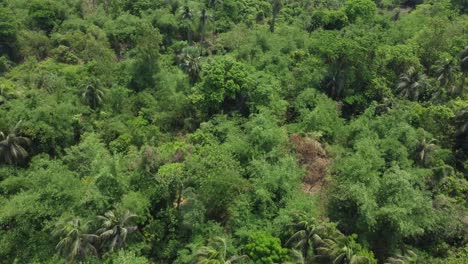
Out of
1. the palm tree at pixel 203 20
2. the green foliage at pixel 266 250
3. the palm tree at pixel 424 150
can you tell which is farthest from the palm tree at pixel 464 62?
the palm tree at pixel 203 20

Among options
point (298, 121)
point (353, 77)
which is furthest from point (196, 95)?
point (353, 77)

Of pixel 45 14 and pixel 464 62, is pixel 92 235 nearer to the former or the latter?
pixel 464 62

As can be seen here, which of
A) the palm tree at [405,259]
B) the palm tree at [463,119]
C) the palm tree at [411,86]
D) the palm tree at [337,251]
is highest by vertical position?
the palm tree at [411,86]

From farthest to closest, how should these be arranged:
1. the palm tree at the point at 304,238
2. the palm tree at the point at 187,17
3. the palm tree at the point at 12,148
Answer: the palm tree at the point at 187,17 < the palm tree at the point at 12,148 < the palm tree at the point at 304,238

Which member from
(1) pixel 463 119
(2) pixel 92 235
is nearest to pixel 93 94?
(2) pixel 92 235

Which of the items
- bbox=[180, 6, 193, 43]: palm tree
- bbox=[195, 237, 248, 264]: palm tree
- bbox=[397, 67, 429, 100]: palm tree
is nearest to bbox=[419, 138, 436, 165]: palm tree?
bbox=[397, 67, 429, 100]: palm tree

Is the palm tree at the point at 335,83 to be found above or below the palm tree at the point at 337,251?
above

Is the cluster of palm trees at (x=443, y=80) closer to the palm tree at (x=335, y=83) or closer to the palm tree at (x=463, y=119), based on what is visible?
the palm tree at (x=463, y=119)

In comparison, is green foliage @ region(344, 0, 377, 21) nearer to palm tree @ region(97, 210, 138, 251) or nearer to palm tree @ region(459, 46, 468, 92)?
palm tree @ region(459, 46, 468, 92)
